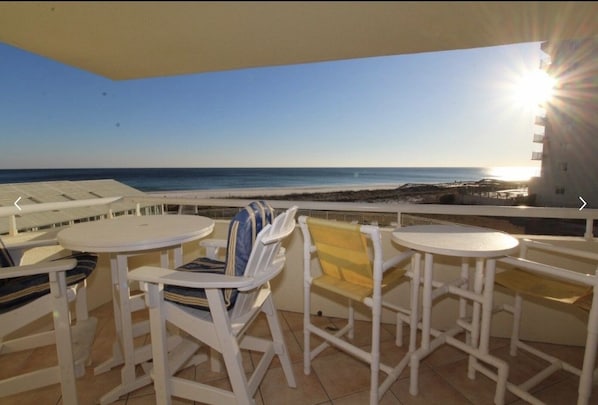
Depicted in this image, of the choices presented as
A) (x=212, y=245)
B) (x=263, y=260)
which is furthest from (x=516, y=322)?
(x=212, y=245)

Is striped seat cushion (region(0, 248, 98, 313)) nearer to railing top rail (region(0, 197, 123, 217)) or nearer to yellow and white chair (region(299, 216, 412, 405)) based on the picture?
railing top rail (region(0, 197, 123, 217))

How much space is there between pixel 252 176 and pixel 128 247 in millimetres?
23798

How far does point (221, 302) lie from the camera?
1034 mm

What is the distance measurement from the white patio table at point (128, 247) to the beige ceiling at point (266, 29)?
84 centimetres

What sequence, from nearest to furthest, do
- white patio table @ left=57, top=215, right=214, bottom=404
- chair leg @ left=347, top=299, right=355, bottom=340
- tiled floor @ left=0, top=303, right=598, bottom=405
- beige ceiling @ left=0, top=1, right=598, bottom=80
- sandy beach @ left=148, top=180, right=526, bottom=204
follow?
beige ceiling @ left=0, top=1, right=598, bottom=80, white patio table @ left=57, top=215, right=214, bottom=404, tiled floor @ left=0, top=303, right=598, bottom=405, chair leg @ left=347, top=299, right=355, bottom=340, sandy beach @ left=148, top=180, right=526, bottom=204

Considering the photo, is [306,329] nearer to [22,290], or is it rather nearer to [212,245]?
[212,245]

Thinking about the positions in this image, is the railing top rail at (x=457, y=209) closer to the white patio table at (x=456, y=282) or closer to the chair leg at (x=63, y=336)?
the white patio table at (x=456, y=282)

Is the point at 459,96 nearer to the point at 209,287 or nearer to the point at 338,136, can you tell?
the point at 338,136

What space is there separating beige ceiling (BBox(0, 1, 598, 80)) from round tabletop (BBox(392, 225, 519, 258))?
87 cm

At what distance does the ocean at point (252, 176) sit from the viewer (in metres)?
21.8

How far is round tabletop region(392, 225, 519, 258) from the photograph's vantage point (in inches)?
46.8

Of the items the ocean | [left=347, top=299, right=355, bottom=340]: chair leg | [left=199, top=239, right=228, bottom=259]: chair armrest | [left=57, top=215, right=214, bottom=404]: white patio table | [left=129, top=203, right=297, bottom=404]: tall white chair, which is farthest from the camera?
the ocean

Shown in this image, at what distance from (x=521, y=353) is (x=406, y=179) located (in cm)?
2381

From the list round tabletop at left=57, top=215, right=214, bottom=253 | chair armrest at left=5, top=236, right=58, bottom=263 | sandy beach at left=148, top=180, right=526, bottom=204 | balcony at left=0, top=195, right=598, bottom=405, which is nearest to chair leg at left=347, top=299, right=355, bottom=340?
balcony at left=0, top=195, right=598, bottom=405
